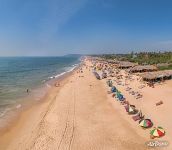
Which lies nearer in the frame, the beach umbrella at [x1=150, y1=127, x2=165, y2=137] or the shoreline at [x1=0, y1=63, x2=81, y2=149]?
the beach umbrella at [x1=150, y1=127, x2=165, y2=137]

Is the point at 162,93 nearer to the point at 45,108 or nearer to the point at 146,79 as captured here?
the point at 146,79

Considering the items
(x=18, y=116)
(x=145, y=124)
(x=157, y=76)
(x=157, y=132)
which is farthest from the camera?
(x=157, y=76)

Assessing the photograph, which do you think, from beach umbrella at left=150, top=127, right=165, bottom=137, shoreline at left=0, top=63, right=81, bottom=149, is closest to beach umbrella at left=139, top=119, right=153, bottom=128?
beach umbrella at left=150, top=127, right=165, bottom=137

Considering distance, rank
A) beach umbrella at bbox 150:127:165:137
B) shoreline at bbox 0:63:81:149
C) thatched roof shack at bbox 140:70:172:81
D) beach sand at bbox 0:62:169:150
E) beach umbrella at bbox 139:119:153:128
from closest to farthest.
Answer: beach sand at bbox 0:62:169:150
beach umbrella at bbox 150:127:165:137
beach umbrella at bbox 139:119:153:128
shoreline at bbox 0:63:81:149
thatched roof shack at bbox 140:70:172:81

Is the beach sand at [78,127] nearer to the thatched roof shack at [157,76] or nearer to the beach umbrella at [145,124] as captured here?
the beach umbrella at [145,124]

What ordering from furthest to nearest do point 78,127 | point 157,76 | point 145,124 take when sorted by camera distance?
point 157,76, point 78,127, point 145,124

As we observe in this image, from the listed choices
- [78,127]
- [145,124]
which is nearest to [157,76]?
[145,124]

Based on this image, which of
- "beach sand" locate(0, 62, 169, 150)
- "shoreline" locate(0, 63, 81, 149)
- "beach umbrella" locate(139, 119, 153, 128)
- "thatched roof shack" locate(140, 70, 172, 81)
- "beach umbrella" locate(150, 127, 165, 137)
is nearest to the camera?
"beach sand" locate(0, 62, 169, 150)

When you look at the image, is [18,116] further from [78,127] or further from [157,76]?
[157,76]

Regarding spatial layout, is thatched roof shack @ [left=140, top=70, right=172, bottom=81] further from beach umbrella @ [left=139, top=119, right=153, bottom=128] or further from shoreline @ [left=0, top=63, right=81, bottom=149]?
beach umbrella @ [left=139, top=119, right=153, bottom=128]

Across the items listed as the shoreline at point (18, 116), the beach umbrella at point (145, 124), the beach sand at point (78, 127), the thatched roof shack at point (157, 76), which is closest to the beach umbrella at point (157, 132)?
the beach sand at point (78, 127)
